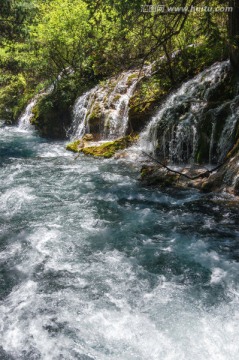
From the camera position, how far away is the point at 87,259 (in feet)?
20.5

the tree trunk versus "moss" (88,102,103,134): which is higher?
the tree trunk

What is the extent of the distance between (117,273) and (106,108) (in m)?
11.4

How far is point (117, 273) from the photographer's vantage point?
578 centimetres

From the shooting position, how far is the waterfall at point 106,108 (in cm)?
1533

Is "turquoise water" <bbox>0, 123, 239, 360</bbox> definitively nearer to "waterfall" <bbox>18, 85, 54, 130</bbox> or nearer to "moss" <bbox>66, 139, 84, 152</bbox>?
"moss" <bbox>66, 139, 84, 152</bbox>

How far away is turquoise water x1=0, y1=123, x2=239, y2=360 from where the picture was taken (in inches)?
172

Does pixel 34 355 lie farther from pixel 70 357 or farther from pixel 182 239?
pixel 182 239

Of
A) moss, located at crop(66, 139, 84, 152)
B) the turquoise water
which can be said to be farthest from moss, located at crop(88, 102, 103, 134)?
the turquoise water

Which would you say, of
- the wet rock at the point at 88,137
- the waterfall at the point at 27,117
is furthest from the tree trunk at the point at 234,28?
the waterfall at the point at 27,117

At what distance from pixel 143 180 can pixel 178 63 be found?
660 centimetres

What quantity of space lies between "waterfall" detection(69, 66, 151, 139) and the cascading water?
291 centimetres

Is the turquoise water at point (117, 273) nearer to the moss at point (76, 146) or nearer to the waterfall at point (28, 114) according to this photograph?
the moss at point (76, 146)

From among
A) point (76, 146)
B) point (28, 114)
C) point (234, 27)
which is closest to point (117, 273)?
point (234, 27)

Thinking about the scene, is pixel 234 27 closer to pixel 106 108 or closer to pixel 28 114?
pixel 106 108
